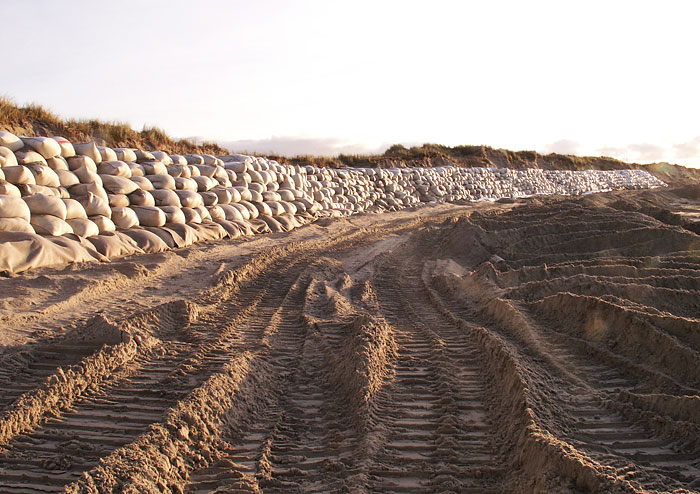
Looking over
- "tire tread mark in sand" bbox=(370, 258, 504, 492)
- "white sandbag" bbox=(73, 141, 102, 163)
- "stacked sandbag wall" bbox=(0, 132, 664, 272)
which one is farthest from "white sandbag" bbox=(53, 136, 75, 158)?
"tire tread mark in sand" bbox=(370, 258, 504, 492)

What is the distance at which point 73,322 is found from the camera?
4188 mm

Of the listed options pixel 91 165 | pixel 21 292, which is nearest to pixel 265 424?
pixel 21 292

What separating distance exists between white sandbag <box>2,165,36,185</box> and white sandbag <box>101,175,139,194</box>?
1197 millimetres

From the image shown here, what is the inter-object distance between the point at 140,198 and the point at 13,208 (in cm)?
203

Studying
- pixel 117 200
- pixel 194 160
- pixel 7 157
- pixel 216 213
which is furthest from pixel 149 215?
pixel 194 160

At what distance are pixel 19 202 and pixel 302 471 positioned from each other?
5053 millimetres

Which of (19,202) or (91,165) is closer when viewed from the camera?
(19,202)

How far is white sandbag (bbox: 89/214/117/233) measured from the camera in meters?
6.61

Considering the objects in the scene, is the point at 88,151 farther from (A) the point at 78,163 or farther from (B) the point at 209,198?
(B) the point at 209,198

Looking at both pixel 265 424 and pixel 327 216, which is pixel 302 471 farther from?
pixel 327 216

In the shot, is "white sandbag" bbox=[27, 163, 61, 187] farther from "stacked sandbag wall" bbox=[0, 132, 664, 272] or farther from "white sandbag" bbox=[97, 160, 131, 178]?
"white sandbag" bbox=[97, 160, 131, 178]

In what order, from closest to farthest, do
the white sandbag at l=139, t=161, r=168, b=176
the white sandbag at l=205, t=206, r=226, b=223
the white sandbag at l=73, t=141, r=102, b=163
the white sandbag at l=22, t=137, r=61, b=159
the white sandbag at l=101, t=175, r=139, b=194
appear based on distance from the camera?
1. the white sandbag at l=22, t=137, r=61, b=159
2. the white sandbag at l=73, t=141, r=102, b=163
3. the white sandbag at l=101, t=175, r=139, b=194
4. the white sandbag at l=139, t=161, r=168, b=176
5. the white sandbag at l=205, t=206, r=226, b=223

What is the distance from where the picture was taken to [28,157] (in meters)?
6.27

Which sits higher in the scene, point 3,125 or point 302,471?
point 3,125
